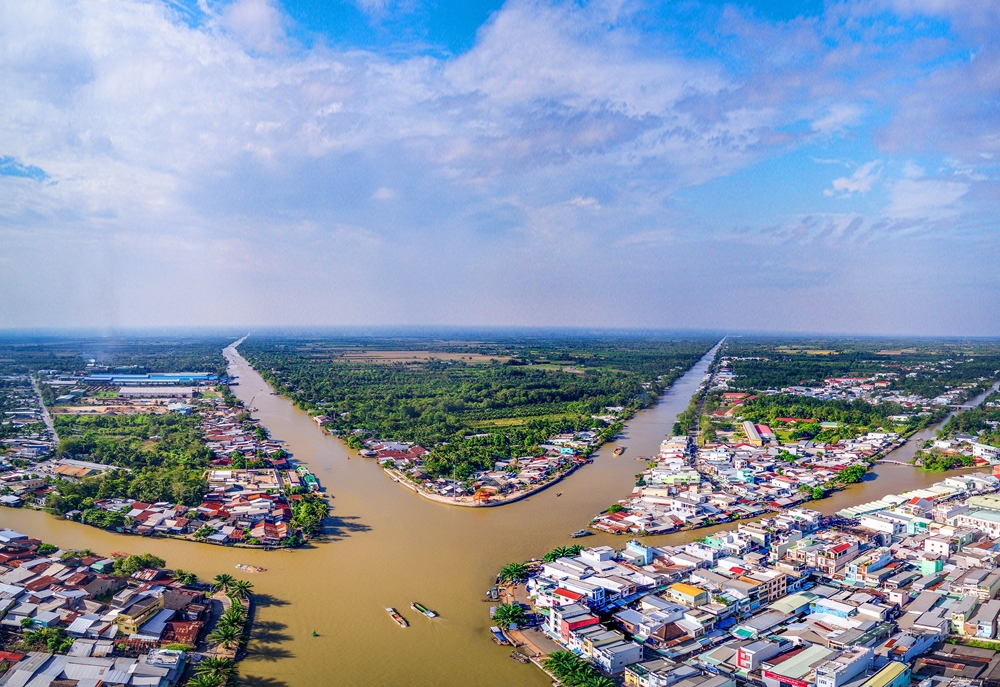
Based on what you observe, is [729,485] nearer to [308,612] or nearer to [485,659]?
[485,659]

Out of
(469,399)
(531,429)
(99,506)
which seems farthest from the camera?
(469,399)

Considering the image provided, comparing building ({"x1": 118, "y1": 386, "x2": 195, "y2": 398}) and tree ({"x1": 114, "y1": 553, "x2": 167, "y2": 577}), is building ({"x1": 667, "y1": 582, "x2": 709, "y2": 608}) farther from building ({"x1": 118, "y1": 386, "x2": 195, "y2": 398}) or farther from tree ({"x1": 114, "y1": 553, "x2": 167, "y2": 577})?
building ({"x1": 118, "y1": 386, "x2": 195, "y2": 398})

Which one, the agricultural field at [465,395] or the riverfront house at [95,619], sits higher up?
the agricultural field at [465,395]

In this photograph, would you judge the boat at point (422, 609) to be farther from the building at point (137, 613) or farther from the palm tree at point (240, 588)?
the building at point (137, 613)

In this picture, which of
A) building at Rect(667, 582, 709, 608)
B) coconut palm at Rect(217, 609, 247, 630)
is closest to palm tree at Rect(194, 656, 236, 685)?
coconut palm at Rect(217, 609, 247, 630)

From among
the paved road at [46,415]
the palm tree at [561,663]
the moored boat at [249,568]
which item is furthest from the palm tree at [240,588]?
the paved road at [46,415]

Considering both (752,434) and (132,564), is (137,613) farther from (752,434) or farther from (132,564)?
(752,434)

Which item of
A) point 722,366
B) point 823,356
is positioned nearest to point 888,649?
point 722,366
